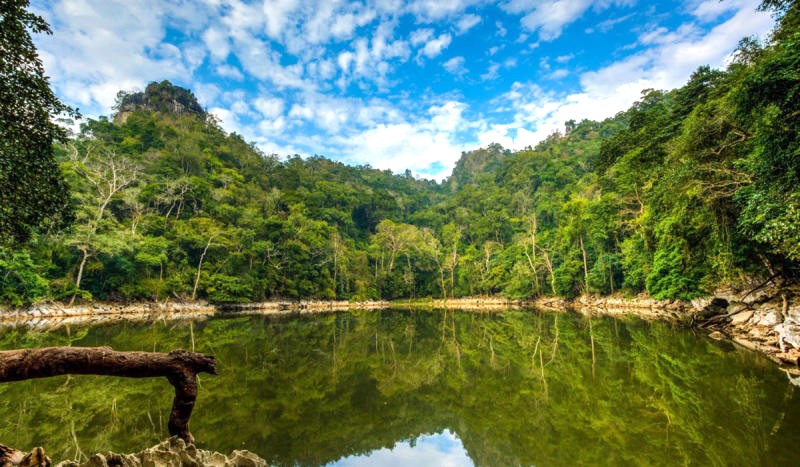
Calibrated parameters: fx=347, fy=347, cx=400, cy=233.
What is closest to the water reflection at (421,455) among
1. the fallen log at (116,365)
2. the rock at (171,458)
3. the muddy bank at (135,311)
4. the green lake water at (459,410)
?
the green lake water at (459,410)

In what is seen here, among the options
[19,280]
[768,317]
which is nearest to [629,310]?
[768,317]

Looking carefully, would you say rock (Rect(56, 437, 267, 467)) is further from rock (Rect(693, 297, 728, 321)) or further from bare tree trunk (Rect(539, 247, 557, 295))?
bare tree trunk (Rect(539, 247, 557, 295))

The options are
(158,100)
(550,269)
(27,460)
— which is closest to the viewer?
(27,460)

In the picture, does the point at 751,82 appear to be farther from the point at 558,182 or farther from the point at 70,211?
the point at 558,182

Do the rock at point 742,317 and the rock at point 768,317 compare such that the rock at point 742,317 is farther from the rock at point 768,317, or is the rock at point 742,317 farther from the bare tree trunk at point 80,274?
the bare tree trunk at point 80,274

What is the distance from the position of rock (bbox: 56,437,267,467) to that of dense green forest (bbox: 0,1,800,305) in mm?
8235

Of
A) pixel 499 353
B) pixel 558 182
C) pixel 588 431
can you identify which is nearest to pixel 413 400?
pixel 588 431

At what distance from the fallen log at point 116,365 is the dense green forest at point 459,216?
778 cm

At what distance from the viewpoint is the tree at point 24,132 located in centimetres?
657

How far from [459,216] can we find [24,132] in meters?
58.0

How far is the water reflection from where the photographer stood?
15.8 feet

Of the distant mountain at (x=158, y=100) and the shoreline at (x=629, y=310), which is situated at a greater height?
the distant mountain at (x=158, y=100)

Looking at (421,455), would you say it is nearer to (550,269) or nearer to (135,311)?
(135,311)

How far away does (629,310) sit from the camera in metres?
24.4
